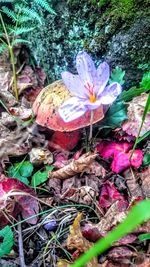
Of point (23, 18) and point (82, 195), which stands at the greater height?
point (23, 18)

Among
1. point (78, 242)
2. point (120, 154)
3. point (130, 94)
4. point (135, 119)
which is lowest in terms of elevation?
point (78, 242)

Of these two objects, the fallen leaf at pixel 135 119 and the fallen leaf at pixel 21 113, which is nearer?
the fallen leaf at pixel 135 119

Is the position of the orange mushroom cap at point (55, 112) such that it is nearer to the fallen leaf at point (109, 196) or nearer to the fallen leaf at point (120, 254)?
the fallen leaf at point (109, 196)

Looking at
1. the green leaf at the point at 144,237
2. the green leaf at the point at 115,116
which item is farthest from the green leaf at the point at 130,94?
the green leaf at the point at 144,237

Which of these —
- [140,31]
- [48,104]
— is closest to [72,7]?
[140,31]

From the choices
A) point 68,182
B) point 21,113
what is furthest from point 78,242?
point 21,113

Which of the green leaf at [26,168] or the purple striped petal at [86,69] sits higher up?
the purple striped petal at [86,69]

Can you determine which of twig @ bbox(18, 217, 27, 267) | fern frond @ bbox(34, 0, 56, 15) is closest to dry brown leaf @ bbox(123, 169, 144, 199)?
twig @ bbox(18, 217, 27, 267)

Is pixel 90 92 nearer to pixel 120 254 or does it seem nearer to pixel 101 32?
pixel 101 32
